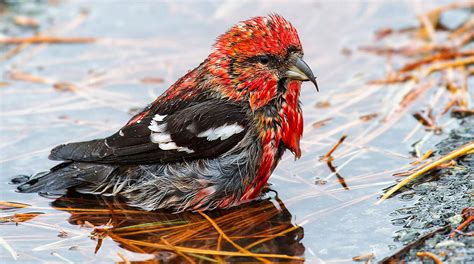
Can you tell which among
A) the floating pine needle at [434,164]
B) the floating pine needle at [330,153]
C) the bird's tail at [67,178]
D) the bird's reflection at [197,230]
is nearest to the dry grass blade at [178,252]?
the bird's reflection at [197,230]

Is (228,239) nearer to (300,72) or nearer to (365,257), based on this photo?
(365,257)

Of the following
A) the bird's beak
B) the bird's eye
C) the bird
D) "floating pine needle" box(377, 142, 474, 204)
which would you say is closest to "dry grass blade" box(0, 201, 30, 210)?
the bird

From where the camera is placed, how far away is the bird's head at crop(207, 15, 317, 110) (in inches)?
208

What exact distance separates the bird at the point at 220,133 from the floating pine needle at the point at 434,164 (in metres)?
0.71

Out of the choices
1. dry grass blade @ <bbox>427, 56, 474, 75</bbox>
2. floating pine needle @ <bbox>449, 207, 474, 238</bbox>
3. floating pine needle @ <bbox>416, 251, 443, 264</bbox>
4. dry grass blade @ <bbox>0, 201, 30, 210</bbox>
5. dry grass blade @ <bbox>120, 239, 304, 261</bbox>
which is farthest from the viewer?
dry grass blade @ <bbox>427, 56, 474, 75</bbox>

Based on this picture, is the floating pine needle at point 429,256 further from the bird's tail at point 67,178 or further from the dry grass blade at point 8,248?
the dry grass blade at point 8,248

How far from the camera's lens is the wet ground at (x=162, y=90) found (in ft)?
16.1

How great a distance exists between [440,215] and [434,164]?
764mm

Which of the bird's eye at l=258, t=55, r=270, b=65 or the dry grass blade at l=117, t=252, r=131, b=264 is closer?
the dry grass blade at l=117, t=252, r=131, b=264

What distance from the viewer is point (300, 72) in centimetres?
526

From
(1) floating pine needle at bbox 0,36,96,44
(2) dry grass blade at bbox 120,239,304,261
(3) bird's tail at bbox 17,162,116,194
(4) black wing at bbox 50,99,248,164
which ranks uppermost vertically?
(1) floating pine needle at bbox 0,36,96,44

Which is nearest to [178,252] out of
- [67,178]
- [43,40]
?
[67,178]

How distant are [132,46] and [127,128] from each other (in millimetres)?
3112

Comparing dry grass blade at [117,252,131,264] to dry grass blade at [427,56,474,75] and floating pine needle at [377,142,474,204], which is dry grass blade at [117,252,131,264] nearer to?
floating pine needle at [377,142,474,204]
